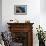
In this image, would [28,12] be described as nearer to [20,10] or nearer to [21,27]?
[20,10]

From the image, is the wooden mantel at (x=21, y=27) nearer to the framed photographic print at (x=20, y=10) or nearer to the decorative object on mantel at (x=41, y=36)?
the decorative object on mantel at (x=41, y=36)

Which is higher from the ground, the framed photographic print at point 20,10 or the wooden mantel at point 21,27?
the framed photographic print at point 20,10

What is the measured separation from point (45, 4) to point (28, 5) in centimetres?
84

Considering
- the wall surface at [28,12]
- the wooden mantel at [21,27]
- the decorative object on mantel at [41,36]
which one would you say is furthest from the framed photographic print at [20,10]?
the decorative object on mantel at [41,36]

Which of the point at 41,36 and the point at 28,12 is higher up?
the point at 28,12

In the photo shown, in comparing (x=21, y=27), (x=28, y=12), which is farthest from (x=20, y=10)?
(x=21, y=27)

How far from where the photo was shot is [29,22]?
6.01m

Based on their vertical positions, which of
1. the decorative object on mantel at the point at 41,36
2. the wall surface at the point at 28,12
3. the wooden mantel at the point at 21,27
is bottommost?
the decorative object on mantel at the point at 41,36

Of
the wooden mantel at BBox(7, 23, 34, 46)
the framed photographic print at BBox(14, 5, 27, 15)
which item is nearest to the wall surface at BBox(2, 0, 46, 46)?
the framed photographic print at BBox(14, 5, 27, 15)

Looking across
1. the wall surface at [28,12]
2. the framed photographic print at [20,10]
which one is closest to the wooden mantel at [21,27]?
the wall surface at [28,12]

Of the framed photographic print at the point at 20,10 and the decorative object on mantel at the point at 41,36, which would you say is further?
the framed photographic print at the point at 20,10

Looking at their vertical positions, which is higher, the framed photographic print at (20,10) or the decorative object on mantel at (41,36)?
the framed photographic print at (20,10)

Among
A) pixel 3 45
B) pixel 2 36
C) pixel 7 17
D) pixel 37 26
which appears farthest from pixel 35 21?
pixel 3 45

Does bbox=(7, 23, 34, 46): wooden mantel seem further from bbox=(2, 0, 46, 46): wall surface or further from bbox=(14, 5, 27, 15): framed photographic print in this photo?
bbox=(14, 5, 27, 15): framed photographic print
